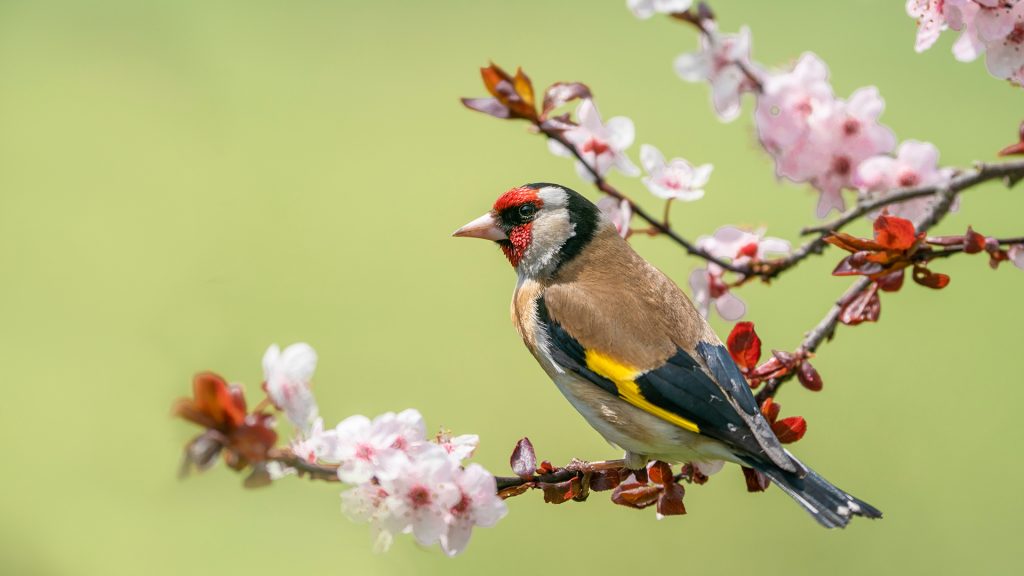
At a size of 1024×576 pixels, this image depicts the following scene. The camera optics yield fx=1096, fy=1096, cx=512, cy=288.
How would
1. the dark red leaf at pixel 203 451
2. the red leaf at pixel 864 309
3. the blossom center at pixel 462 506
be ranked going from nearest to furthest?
the dark red leaf at pixel 203 451
the blossom center at pixel 462 506
the red leaf at pixel 864 309

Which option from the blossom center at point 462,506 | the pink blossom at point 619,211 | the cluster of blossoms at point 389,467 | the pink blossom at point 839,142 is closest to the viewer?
the cluster of blossoms at point 389,467

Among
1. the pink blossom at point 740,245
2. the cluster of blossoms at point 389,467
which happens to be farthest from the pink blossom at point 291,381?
the pink blossom at point 740,245

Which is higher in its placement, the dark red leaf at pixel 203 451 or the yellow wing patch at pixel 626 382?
the yellow wing patch at pixel 626 382

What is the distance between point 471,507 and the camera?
90cm

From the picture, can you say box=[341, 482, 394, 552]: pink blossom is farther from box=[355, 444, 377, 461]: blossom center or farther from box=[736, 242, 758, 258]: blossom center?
box=[736, 242, 758, 258]: blossom center

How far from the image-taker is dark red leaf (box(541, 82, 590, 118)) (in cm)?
102

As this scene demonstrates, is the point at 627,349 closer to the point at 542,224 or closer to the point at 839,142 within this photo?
the point at 542,224

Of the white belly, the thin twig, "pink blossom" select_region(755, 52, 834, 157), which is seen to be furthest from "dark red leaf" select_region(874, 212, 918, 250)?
"pink blossom" select_region(755, 52, 834, 157)

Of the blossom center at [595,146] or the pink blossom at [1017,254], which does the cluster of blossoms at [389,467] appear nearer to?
the blossom center at [595,146]

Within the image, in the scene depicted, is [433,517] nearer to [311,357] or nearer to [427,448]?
[427,448]

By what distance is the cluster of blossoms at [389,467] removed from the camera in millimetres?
787

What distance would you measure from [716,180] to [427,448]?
324 centimetres

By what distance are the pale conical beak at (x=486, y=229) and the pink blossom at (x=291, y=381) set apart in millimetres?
529

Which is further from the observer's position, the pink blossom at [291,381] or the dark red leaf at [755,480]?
the dark red leaf at [755,480]
